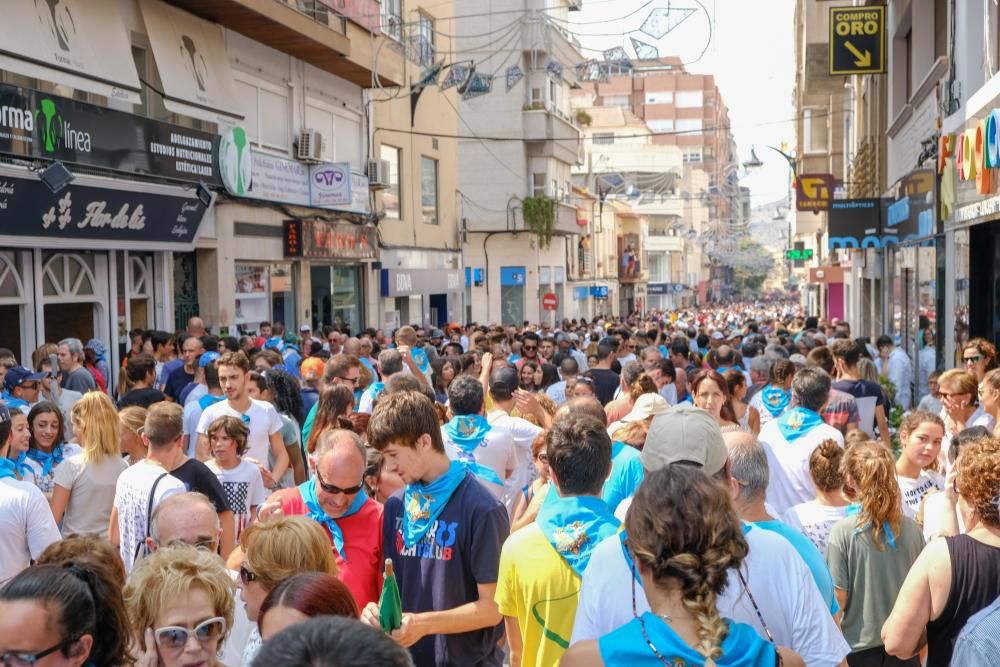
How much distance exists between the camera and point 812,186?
26609 mm

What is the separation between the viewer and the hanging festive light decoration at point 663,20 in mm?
16953

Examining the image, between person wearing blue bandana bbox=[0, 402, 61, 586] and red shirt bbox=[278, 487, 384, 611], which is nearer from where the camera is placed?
red shirt bbox=[278, 487, 384, 611]

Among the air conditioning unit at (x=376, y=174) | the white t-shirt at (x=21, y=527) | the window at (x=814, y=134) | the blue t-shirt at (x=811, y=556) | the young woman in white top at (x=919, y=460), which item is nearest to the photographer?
the blue t-shirt at (x=811, y=556)

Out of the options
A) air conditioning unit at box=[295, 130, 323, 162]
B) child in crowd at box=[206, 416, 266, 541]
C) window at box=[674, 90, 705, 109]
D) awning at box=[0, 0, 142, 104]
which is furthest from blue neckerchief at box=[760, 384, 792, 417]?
window at box=[674, 90, 705, 109]

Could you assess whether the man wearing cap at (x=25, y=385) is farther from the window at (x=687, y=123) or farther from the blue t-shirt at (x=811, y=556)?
the window at (x=687, y=123)

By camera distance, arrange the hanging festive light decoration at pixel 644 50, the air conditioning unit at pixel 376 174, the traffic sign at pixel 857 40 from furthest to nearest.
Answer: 1. the air conditioning unit at pixel 376 174
2. the traffic sign at pixel 857 40
3. the hanging festive light decoration at pixel 644 50

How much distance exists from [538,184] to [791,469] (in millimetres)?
35356

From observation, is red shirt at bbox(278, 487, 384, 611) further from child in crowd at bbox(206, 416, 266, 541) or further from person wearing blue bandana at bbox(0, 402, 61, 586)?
child in crowd at bbox(206, 416, 266, 541)

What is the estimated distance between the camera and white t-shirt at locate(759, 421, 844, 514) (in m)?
6.86

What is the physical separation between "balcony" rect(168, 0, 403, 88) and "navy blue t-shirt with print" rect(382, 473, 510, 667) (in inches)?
605

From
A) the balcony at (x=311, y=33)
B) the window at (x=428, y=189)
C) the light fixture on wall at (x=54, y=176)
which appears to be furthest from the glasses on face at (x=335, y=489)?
the window at (x=428, y=189)

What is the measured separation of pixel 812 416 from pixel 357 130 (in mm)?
20451

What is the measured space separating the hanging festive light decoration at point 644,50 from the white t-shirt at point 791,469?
12.3 meters

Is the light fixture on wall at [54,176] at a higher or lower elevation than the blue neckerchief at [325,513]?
higher
